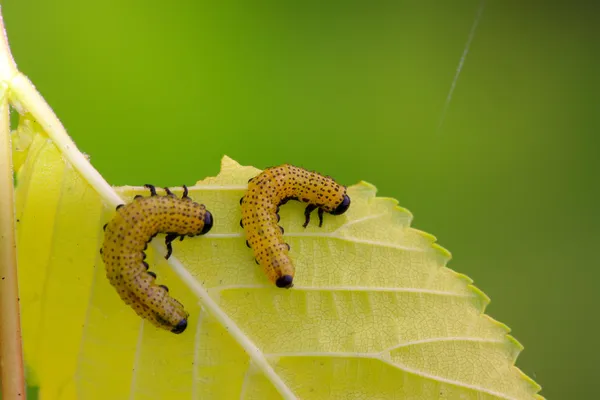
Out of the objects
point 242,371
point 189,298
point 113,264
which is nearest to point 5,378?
point 113,264

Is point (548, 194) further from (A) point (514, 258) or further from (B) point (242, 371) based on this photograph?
(B) point (242, 371)

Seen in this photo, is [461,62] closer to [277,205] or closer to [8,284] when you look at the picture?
[277,205]

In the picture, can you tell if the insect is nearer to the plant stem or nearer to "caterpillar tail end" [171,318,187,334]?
"caterpillar tail end" [171,318,187,334]

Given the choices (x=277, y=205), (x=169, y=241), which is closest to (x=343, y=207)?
(x=277, y=205)

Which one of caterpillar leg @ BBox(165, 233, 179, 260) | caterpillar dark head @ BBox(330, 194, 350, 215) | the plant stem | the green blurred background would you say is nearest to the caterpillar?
caterpillar leg @ BBox(165, 233, 179, 260)

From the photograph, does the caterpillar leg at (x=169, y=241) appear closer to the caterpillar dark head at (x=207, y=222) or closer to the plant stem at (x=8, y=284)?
the caterpillar dark head at (x=207, y=222)

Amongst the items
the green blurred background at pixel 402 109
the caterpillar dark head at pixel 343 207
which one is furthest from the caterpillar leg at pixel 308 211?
the green blurred background at pixel 402 109
